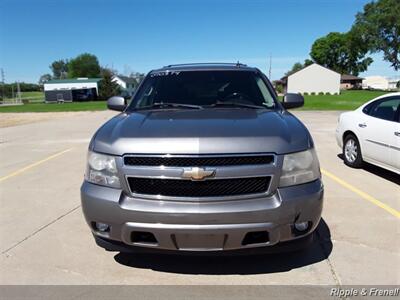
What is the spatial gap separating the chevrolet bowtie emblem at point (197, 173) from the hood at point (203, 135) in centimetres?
14

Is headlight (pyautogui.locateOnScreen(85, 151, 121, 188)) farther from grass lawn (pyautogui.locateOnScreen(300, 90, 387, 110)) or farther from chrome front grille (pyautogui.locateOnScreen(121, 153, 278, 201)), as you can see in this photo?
grass lawn (pyautogui.locateOnScreen(300, 90, 387, 110))

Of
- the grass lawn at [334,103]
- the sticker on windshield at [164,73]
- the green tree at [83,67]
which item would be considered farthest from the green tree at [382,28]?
the green tree at [83,67]

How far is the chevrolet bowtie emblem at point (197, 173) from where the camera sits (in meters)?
2.88

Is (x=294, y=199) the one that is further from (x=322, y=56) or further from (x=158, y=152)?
(x=322, y=56)

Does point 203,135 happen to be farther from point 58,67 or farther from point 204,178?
point 58,67

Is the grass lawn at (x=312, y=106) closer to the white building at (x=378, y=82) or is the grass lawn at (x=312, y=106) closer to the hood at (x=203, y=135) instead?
the hood at (x=203, y=135)

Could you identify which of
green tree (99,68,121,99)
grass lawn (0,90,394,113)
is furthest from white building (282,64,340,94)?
green tree (99,68,121,99)

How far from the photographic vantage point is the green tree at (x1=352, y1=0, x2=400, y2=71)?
69375 millimetres

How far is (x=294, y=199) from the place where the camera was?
2.98 metres

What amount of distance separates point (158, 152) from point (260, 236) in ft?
3.44

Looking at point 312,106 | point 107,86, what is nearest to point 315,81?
point 107,86

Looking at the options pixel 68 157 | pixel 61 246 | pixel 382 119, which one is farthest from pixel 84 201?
pixel 68 157

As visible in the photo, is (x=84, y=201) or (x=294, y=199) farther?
(x=84, y=201)

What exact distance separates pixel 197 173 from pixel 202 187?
129 millimetres
